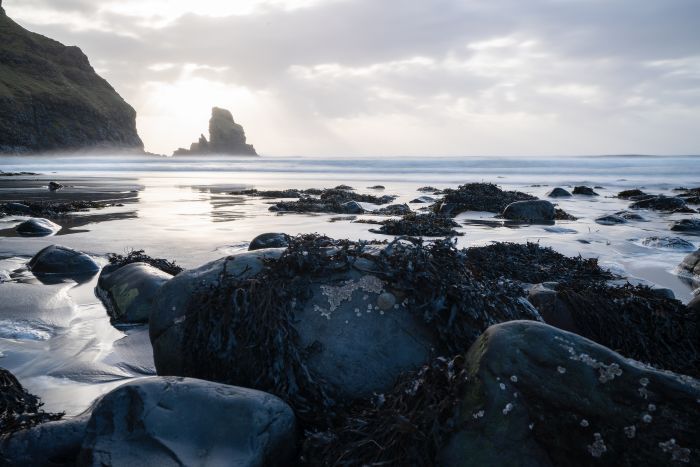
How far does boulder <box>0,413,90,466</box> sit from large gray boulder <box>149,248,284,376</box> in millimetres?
756

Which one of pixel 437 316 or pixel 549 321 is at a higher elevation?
pixel 437 316

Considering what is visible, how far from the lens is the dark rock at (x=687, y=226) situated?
8703 millimetres

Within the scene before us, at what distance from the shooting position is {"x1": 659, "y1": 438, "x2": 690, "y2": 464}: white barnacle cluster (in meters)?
1.50

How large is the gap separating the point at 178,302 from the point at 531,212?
8956mm

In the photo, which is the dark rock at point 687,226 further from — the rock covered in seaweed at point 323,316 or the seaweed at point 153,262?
the seaweed at point 153,262

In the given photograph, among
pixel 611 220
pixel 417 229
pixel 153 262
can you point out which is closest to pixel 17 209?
pixel 153 262

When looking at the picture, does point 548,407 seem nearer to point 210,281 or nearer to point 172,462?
point 172,462

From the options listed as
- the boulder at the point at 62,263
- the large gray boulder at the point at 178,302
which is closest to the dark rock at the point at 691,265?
the large gray boulder at the point at 178,302

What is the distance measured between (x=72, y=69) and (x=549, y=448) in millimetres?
110657

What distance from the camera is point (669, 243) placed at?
7113 millimetres

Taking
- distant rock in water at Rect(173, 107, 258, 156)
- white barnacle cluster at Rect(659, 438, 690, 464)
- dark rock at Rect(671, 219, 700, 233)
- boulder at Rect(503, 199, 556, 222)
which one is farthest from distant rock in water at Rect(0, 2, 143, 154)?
white barnacle cluster at Rect(659, 438, 690, 464)

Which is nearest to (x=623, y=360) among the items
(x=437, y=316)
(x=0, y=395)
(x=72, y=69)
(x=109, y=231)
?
(x=437, y=316)

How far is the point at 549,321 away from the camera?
→ 3660mm

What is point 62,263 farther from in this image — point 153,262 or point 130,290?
point 130,290
